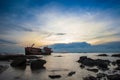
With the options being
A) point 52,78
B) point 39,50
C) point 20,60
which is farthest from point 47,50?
point 52,78

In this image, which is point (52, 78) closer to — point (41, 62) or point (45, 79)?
point (45, 79)

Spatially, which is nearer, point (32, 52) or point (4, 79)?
point (4, 79)

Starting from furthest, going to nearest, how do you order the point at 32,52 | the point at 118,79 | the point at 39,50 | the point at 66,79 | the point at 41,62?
the point at 39,50 → the point at 32,52 → the point at 41,62 → the point at 66,79 → the point at 118,79

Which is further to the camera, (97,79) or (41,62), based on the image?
(41,62)

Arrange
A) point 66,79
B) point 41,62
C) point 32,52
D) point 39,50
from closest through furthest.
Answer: point 66,79, point 41,62, point 32,52, point 39,50

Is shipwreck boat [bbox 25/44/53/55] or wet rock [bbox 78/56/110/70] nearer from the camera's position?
wet rock [bbox 78/56/110/70]

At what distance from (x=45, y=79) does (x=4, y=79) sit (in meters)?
6.85

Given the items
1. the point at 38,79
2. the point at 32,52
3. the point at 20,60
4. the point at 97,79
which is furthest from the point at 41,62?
the point at 32,52

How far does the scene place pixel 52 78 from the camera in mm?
23469

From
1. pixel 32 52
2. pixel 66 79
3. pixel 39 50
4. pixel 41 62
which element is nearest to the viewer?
pixel 66 79

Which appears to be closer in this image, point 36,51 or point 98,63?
point 98,63

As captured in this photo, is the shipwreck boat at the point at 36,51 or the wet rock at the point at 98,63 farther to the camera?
the shipwreck boat at the point at 36,51

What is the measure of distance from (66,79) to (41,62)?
17.3 metres

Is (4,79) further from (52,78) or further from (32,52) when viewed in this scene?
(32,52)
